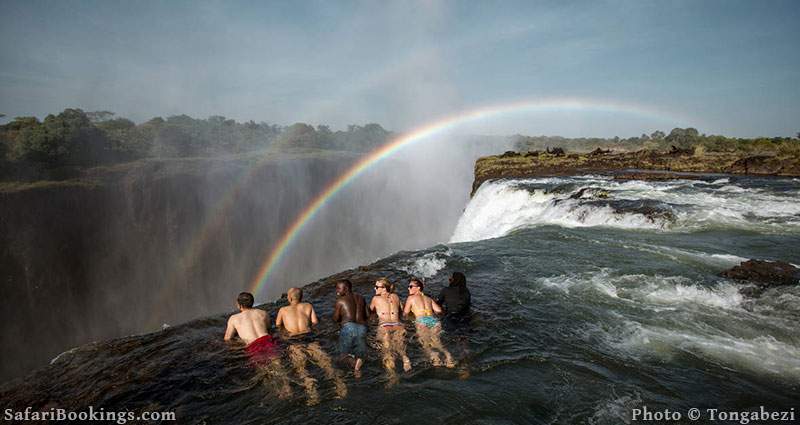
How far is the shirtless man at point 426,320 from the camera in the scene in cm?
575

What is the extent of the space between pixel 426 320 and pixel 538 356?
73.3 inches

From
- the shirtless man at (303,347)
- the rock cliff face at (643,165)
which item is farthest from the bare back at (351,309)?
the rock cliff face at (643,165)

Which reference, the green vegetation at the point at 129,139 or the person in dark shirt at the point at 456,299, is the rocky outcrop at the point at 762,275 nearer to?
the person in dark shirt at the point at 456,299

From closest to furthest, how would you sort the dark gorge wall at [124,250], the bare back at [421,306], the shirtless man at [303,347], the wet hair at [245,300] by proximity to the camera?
the shirtless man at [303,347]
the wet hair at [245,300]
the bare back at [421,306]
the dark gorge wall at [124,250]

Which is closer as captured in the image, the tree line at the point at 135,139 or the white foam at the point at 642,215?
the white foam at the point at 642,215

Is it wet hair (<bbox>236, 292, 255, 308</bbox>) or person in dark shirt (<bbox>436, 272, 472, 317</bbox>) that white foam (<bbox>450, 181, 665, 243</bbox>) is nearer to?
person in dark shirt (<bbox>436, 272, 472, 317</bbox>)

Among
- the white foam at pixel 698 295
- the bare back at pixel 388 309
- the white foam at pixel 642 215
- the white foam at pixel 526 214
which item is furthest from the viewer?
the white foam at pixel 526 214

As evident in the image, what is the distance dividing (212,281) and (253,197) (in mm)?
10922

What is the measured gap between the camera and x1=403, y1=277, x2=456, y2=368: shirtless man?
5.75m

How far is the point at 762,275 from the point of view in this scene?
7656 millimetres

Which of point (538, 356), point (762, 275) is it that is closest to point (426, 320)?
point (538, 356)

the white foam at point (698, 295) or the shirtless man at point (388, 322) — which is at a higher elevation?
the shirtless man at point (388, 322)

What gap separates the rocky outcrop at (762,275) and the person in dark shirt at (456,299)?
5.61 meters

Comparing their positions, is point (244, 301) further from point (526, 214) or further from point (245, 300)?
point (526, 214)
